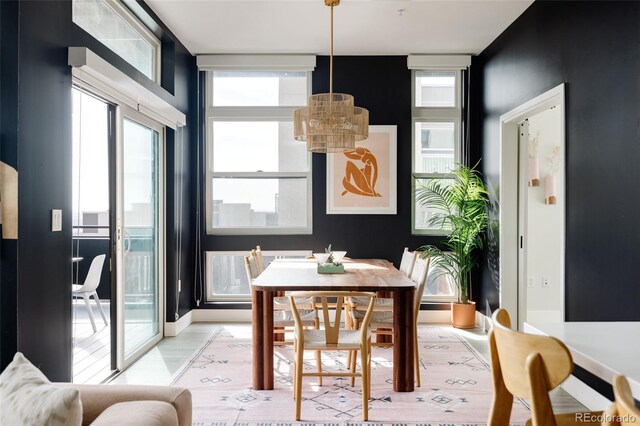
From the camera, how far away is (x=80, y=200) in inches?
124

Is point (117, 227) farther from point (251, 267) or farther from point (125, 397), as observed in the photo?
point (125, 397)

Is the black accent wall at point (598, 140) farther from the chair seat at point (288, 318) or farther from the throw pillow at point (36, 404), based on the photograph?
the throw pillow at point (36, 404)

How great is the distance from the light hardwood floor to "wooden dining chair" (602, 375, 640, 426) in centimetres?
200

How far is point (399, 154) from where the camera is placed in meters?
5.22

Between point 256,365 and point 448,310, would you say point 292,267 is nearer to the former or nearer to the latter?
point 256,365

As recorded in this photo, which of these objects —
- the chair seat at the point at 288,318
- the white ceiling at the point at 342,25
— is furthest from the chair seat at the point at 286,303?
the white ceiling at the point at 342,25

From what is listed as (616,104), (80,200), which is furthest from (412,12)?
(80,200)

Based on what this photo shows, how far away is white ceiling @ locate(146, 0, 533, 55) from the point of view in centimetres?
392

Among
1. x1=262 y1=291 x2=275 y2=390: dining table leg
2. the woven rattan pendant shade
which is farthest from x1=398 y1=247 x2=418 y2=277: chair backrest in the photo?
x1=262 y1=291 x2=275 y2=390: dining table leg

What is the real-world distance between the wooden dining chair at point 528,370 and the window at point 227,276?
377cm

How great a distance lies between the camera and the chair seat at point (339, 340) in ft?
9.20

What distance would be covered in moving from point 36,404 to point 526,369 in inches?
51.1

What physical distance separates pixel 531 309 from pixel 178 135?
4542mm

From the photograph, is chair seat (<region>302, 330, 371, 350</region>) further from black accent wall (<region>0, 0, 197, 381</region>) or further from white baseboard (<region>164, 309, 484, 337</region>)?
white baseboard (<region>164, 309, 484, 337</region>)
